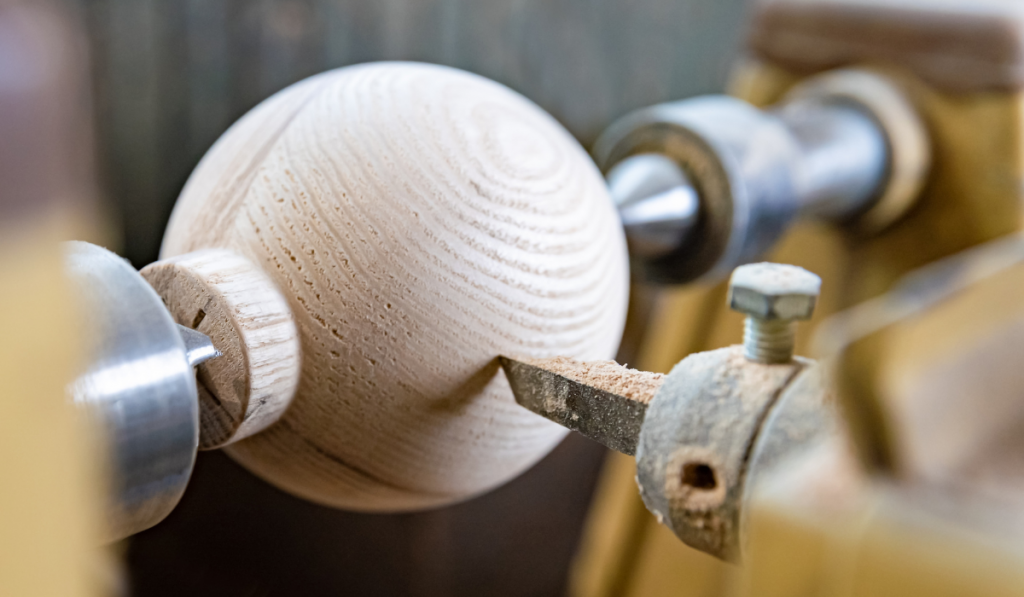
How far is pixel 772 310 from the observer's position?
16cm

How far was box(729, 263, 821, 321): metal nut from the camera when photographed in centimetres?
16

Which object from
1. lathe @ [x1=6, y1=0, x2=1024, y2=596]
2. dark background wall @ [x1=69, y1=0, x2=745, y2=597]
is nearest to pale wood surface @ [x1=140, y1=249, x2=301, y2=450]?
lathe @ [x1=6, y1=0, x2=1024, y2=596]

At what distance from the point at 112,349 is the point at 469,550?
54 cm

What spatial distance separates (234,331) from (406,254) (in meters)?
0.04

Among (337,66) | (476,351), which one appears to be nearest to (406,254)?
(476,351)

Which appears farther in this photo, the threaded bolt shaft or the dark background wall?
the dark background wall

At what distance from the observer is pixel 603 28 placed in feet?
2.16

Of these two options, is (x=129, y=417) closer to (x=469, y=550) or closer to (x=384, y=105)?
(x=384, y=105)

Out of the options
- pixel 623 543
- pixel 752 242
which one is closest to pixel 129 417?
pixel 752 242

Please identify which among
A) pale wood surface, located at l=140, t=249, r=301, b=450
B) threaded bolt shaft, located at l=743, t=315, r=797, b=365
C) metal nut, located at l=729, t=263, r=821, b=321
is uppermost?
metal nut, located at l=729, t=263, r=821, b=321

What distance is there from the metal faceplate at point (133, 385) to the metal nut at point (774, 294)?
0.10 meters

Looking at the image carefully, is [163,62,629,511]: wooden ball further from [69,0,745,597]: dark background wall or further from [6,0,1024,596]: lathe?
[69,0,745,597]: dark background wall

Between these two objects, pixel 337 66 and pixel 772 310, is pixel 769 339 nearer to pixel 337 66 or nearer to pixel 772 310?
pixel 772 310

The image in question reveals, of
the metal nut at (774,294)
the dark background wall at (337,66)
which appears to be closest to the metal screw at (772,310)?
the metal nut at (774,294)
